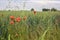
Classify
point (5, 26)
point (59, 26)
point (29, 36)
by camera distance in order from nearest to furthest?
point (29, 36)
point (5, 26)
point (59, 26)

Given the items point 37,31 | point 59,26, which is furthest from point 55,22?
point 37,31

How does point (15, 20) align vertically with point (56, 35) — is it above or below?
above

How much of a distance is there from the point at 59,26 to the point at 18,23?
46 cm

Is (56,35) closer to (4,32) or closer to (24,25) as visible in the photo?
(24,25)

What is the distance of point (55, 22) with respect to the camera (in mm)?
2400

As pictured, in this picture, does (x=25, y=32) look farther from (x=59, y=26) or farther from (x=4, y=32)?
(x=59, y=26)

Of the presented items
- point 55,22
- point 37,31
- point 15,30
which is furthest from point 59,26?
point 15,30

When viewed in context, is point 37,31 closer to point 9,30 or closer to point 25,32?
point 25,32

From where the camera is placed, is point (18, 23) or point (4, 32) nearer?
point (4, 32)

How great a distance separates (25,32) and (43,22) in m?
0.40

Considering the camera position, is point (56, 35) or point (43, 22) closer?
point (56, 35)

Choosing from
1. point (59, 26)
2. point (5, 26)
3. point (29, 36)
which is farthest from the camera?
point (59, 26)

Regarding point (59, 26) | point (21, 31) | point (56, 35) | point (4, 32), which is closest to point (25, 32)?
point (21, 31)

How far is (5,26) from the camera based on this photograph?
2.06 m
